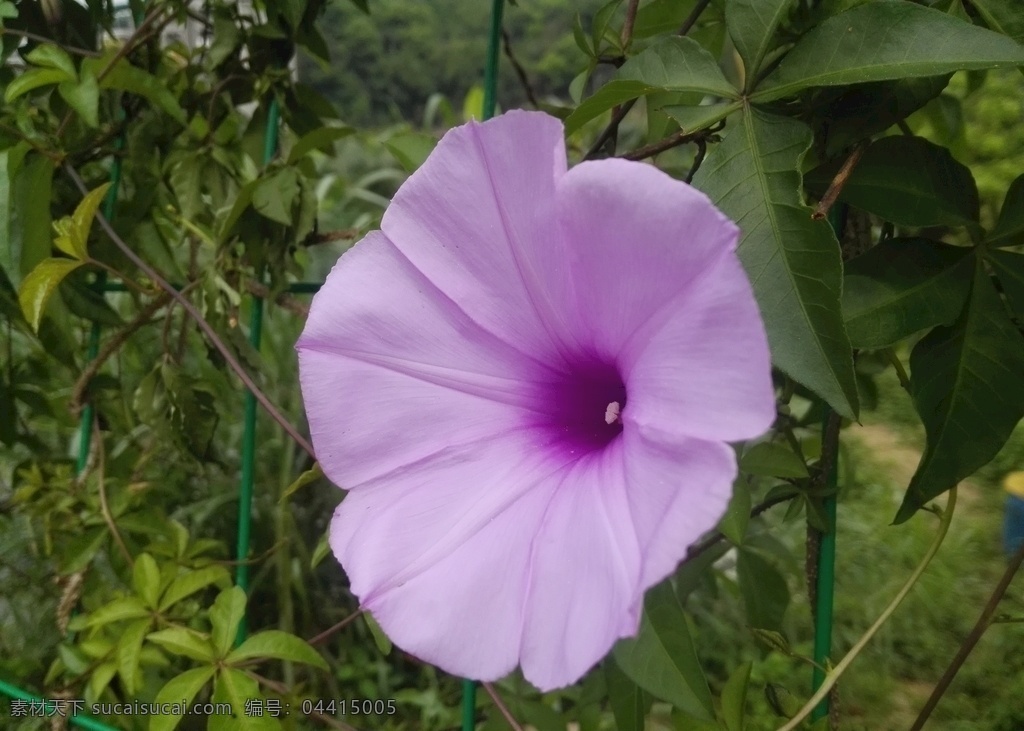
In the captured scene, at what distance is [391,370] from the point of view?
0.47 meters

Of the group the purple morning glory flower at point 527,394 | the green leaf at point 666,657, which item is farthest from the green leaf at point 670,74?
the green leaf at point 666,657

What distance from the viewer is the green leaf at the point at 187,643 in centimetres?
66

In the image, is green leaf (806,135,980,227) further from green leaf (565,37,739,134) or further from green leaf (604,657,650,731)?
green leaf (604,657,650,731)

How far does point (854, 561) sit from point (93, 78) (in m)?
1.87

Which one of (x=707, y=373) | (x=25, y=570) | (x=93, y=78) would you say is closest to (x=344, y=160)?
(x=25, y=570)

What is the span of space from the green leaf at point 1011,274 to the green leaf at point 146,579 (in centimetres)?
79

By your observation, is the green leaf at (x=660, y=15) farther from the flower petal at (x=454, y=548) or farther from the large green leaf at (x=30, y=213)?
the large green leaf at (x=30, y=213)

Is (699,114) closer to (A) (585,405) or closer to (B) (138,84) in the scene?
(A) (585,405)

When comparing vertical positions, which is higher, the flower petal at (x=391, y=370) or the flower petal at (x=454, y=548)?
the flower petal at (x=391, y=370)

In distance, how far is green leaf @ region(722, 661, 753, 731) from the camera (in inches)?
21.4

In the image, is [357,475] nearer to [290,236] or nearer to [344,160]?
[290,236]

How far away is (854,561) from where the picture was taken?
1.87 m

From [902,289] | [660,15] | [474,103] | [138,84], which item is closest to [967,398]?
[902,289]

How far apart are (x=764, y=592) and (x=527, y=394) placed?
1.47ft
